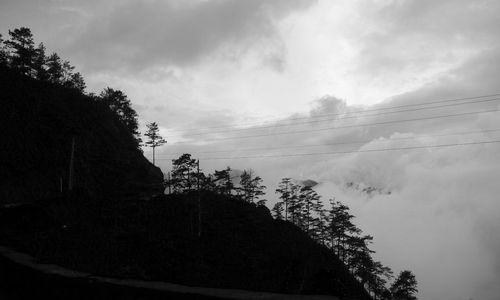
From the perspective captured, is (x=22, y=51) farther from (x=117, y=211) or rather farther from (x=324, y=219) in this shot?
(x=324, y=219)

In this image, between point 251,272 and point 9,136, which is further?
point 9,136

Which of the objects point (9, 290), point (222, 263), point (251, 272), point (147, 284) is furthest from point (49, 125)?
point (147, 284)

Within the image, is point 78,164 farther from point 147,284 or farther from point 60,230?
point 147,284

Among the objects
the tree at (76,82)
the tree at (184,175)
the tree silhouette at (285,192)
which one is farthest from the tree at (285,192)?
the tree at (76,82)

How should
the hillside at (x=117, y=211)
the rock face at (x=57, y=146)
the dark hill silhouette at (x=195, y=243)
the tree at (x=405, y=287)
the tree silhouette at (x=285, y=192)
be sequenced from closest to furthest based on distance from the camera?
the dark hill silhouette at (x=195, y=243) < the hillside at (x=117, y=211) < the rock face at (x=57, y=146) < the tree at (x=405, y=287) < the tree silhouette at (x=285, y=192)

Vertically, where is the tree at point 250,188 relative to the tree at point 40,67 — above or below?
below

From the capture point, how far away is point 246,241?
46906 millimetres

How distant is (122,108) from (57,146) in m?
25.2

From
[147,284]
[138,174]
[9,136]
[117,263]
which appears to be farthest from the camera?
[138,174]

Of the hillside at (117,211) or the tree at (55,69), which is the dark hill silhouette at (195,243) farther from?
the tree at (55,69)

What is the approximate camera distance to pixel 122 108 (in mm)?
71062

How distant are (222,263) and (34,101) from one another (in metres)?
42.0

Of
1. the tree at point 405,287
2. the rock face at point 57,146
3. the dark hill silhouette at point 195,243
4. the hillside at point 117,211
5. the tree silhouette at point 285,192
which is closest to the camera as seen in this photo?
the dark hill silhouette at point 195,243

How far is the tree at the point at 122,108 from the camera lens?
69.6 m
